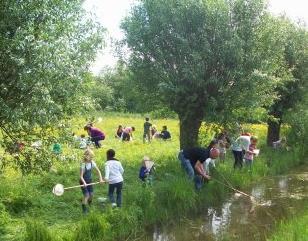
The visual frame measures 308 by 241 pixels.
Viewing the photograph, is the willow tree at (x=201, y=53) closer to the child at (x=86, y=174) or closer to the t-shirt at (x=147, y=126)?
the child at (x=86, y=174)

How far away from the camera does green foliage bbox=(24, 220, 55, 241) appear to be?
1087 centimetres

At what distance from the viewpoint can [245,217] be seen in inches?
587

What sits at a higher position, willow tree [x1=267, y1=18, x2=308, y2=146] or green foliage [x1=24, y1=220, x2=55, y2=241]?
willow tree [x1=267, y1=18, x2=308, y2=146]

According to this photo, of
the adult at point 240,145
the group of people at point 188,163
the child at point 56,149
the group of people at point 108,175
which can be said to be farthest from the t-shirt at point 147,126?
the child at point 56,149

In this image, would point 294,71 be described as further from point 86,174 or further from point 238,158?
point 86,174

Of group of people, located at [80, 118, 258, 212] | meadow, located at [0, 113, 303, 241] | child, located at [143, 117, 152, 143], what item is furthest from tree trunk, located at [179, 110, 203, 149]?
child, located at [143, 117, 152, 143]

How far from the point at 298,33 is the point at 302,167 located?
7.93 meters

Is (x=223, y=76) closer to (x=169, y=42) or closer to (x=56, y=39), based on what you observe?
(x=169, y=42)

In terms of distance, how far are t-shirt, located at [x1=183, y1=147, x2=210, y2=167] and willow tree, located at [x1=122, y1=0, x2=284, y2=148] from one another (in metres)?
3.08

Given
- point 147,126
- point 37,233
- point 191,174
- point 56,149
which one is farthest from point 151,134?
point 37,233

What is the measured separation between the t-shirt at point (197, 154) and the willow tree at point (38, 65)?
526cm

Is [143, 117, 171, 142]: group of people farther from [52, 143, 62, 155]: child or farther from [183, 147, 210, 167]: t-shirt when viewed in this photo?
[52, 143, 62, 155]: child

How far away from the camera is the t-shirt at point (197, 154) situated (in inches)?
645

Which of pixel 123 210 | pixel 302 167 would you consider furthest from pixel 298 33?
pixel 123 210
